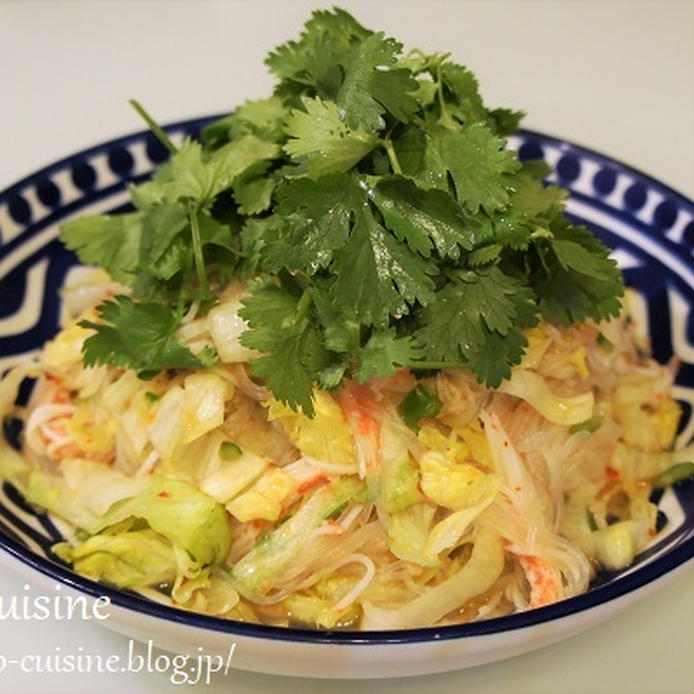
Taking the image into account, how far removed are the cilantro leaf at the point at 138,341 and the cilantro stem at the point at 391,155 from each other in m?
0.51

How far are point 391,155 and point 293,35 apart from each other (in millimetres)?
2665

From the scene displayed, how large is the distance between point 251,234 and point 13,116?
213 centimetres

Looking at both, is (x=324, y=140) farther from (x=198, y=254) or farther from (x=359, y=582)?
(x=359, y=582)

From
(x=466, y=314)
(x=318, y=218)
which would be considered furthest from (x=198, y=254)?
(x=466, y=314)

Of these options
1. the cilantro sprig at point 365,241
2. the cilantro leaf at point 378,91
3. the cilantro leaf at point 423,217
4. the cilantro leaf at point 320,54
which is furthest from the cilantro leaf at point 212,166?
the cilantro leaf at point 423,217

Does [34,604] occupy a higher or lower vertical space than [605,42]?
lower

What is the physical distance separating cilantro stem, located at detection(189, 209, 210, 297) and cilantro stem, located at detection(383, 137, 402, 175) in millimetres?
422

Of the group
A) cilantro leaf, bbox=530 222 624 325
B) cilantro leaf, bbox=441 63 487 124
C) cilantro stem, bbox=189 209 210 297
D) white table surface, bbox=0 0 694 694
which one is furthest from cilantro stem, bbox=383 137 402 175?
white table surface, bbox=0 0 694 694

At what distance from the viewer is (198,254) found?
186 centimetres

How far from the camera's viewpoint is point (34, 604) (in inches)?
72.7

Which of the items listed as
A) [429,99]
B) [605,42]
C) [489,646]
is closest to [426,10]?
[605,42]

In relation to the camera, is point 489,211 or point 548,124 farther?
point 548,124

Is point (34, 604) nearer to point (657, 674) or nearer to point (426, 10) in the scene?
point (657, 674)

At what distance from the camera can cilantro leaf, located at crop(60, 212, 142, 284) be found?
2152 mm
